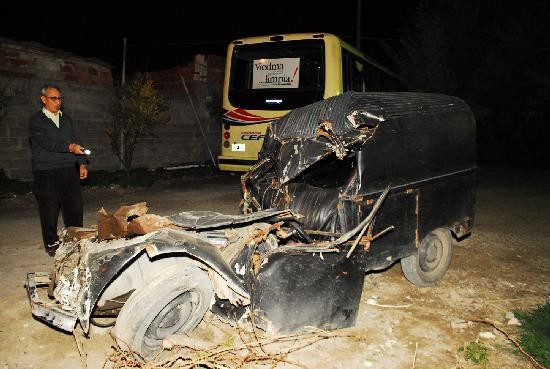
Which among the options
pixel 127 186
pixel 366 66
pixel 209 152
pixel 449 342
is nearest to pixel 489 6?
pixel 366 66

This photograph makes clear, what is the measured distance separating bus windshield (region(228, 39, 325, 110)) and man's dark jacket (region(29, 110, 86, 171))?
158 inches

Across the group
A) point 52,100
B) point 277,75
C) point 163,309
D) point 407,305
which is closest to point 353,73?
point 277,75

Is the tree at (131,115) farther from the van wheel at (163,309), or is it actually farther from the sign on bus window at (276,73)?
the van wheel at (163,309)

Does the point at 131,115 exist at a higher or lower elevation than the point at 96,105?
lower

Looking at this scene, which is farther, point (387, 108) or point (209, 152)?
point (209, 152)

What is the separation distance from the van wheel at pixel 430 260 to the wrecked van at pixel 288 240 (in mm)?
21

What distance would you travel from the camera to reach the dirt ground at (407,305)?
3072 mm

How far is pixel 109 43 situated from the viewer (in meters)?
27.3

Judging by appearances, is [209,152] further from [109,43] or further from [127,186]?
[109,43]

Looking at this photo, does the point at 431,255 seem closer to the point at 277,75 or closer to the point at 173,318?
the point at 173,318

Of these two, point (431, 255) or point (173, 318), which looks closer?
point (173, 318)

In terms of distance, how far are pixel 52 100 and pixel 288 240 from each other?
125 inches

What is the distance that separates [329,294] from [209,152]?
35.4ft

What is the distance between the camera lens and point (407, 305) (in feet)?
13.1
